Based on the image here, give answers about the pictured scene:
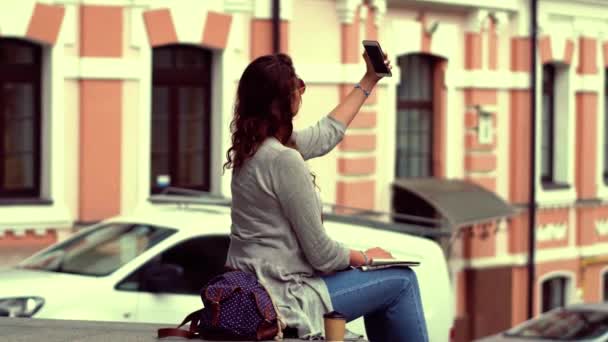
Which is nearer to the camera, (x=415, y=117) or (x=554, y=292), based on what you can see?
(x=415, y=117)

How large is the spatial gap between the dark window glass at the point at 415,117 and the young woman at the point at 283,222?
50.8 ft

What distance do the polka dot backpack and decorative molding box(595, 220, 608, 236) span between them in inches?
790

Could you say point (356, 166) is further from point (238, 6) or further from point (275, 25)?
point (238, 6)

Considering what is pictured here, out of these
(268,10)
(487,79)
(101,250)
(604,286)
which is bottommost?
(604,286)

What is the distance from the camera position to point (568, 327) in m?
16.0

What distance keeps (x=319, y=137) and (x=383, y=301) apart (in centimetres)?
77

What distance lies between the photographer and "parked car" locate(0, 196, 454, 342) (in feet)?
37.9

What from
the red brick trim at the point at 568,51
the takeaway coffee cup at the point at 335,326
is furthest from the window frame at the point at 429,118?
the takeaway coffee cup at the point at 335,326

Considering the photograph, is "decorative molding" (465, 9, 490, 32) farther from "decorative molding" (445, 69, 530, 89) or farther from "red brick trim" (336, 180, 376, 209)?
"red brick trim" (336, 180, 376, 209)

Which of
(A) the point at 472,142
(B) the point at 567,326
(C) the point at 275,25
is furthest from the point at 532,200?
(B) the point at 567,326

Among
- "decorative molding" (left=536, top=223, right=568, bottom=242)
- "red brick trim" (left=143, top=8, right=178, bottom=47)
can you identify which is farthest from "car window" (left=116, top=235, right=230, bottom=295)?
"decorative molding" (left=536, top=223, right=568, bottom=242)

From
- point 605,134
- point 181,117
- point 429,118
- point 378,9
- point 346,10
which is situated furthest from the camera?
point 605,134

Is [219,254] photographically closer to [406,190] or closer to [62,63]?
[62,63]

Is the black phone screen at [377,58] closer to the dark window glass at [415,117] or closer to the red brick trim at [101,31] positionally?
the red brick trim at [101,31]
